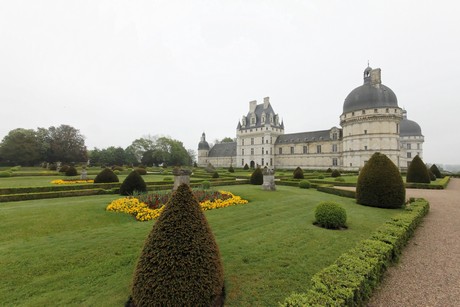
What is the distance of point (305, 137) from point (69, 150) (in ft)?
202

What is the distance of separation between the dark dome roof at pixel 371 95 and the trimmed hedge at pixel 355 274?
47.5 m

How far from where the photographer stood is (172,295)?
2953mm

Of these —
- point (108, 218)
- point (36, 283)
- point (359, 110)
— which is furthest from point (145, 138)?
point (36, 283)

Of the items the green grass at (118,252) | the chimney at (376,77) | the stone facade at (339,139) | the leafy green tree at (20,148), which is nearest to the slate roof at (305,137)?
the stone facade at (339,139)

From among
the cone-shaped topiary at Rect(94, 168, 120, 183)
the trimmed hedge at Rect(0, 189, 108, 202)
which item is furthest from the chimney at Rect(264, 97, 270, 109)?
the trimmed hedge at Rect(0, 189, 108, 202)

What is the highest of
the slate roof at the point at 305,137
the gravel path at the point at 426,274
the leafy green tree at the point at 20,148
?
the slate roof at the point at 305,137

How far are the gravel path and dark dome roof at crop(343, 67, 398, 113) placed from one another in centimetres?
4444

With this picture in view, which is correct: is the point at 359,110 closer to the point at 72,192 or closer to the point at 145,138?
the point at 72,192

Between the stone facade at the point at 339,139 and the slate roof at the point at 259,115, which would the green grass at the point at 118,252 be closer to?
the stone facade at the point at 339,139

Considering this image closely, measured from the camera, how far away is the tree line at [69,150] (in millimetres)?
48219

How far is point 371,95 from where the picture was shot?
45031mm

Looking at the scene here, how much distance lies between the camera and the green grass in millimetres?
3938

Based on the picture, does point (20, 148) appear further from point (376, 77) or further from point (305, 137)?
point (376, 77)

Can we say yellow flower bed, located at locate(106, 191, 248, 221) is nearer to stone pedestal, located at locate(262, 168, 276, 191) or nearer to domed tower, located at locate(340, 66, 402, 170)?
stone pedestal, located at locate(262, 168, 276, 191)
